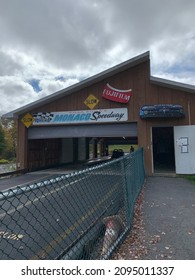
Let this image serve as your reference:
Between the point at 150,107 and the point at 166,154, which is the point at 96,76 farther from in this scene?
the point at 166,154

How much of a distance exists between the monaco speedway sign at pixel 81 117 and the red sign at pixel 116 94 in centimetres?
59

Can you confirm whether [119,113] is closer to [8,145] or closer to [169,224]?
[169,224]

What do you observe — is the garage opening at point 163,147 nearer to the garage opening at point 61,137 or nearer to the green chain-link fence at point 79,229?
the garage opening at point 61,137

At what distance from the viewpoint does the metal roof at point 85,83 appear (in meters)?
12.7

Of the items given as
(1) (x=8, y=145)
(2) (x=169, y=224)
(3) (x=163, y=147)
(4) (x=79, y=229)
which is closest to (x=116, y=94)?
(2) (x=169, y=224)

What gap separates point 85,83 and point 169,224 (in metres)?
10.5

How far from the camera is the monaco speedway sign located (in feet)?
43.8

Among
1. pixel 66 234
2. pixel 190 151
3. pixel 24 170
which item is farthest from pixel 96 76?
pixel 66 234

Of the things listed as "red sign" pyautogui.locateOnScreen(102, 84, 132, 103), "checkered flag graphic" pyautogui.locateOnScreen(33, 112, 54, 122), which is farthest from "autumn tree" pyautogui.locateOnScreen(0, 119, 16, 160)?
"red sign" pyautogui.locateOnScreen(102, 84, 132, 103)

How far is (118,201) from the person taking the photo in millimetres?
5145

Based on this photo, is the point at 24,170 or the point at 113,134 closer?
the point at 113,134

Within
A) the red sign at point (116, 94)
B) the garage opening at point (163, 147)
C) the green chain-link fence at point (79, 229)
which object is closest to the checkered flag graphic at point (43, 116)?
the red sign at point (116, 94)

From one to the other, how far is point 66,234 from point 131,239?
1236 millimetres

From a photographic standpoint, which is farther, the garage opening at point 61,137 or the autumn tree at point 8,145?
the autumn tree at point 8,145
